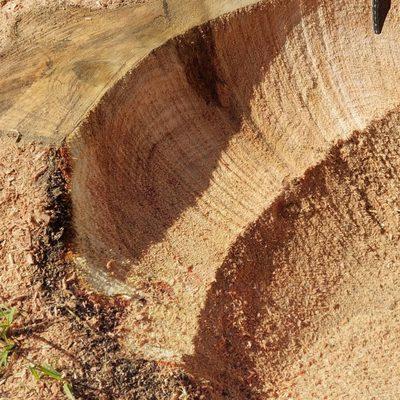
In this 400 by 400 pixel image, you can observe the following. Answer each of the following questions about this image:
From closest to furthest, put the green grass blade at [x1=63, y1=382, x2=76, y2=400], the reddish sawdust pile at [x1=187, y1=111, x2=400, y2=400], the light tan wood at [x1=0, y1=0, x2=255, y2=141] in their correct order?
the green grass blade at [x1=63, y1=382, x2=76, y2=400]
the light tan wood at [x1=0, y1=0, x2=255, y2=141]
the reddish sawdust pile at [x1=187, y1=111, x2=400, y2=400]

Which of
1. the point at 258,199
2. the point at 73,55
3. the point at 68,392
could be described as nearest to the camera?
the point at 68,392

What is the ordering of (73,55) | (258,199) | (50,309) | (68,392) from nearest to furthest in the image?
(68,392) → (50,309) → (73,55) → (258,199)

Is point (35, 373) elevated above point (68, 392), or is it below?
above

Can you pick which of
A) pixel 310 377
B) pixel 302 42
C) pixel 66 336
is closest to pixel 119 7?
pixel 302 42

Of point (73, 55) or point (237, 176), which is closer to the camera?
point (73, 55)

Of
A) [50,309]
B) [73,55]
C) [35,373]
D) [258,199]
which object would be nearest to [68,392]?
[35,373]

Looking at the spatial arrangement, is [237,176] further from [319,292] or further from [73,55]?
[73,55]

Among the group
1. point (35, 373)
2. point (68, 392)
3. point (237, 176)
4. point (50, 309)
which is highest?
point (237, 176)

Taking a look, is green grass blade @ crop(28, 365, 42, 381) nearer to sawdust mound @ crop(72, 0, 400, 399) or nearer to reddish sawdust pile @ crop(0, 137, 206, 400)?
reddish sawdust pile @ crop(0, 137, 206, 400)

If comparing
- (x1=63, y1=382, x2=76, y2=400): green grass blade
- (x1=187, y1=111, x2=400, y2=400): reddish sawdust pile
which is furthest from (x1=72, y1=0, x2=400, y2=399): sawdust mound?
(x1=63, y1=382, x2=76, y2=400): green grass blade
